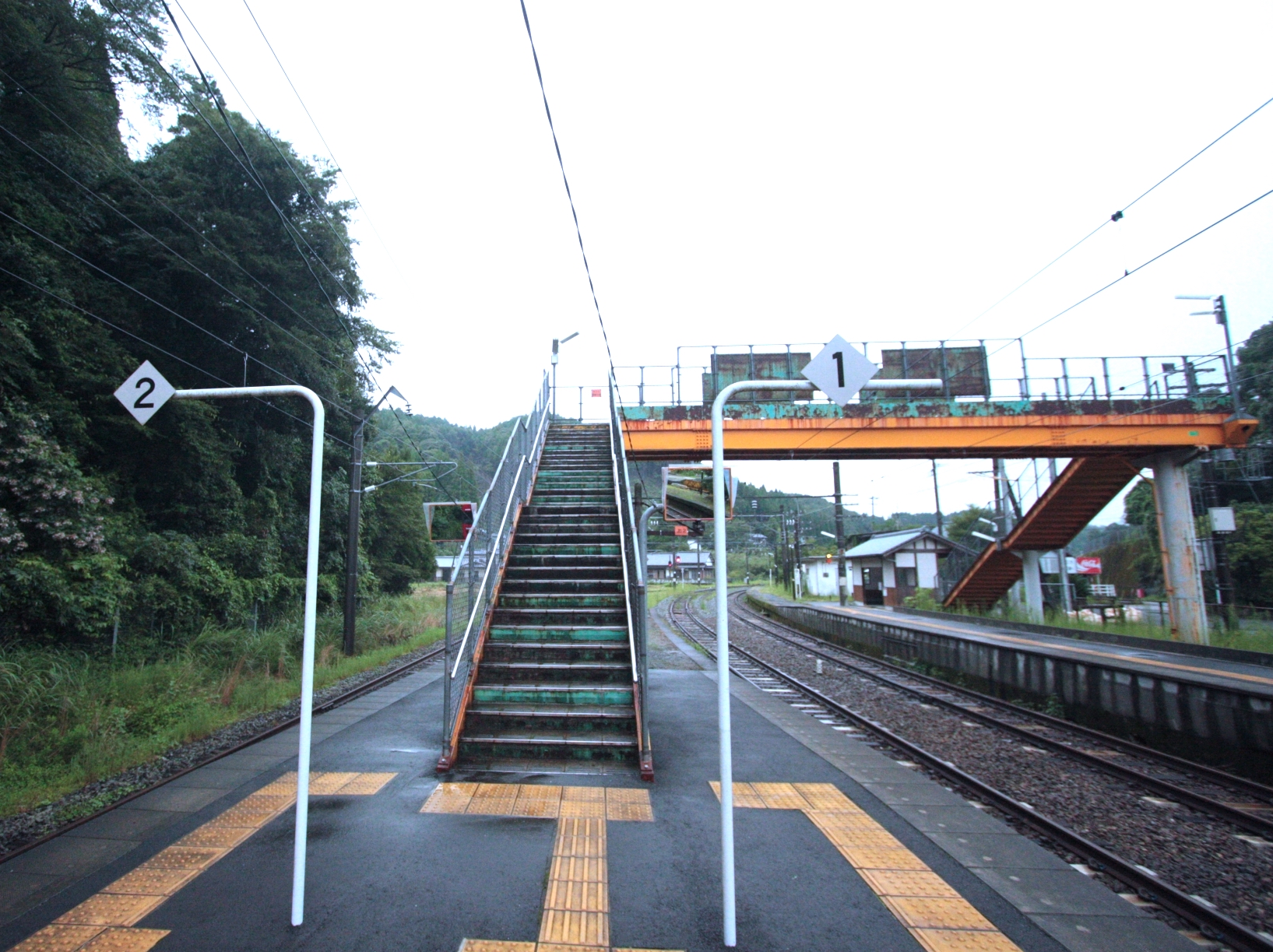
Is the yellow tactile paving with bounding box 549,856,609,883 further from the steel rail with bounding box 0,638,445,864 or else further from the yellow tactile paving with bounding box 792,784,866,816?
the steel rail with bounding box 0,638,445,864

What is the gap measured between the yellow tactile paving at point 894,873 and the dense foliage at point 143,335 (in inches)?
394

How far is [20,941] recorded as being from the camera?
350cm

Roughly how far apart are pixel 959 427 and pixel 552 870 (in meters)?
16.2

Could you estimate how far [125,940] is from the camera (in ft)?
11.5

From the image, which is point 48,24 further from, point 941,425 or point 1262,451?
point 1262,451

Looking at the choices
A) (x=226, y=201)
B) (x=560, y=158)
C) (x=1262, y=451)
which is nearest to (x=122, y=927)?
(x=560, y=158)

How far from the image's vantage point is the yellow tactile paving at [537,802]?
5.29m

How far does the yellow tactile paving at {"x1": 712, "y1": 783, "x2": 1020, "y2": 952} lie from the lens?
3.67 metres

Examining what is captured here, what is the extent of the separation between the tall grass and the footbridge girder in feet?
31.0

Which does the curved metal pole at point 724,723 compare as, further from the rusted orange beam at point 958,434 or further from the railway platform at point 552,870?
the rusted orange beam at point 958,434

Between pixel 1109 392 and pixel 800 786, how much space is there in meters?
15.9

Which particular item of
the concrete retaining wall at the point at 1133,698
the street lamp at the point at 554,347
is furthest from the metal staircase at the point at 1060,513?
the street lamp at the point at 554,347

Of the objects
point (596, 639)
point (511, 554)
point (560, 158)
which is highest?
point (560, 158)

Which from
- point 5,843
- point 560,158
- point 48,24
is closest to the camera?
point 5,843
